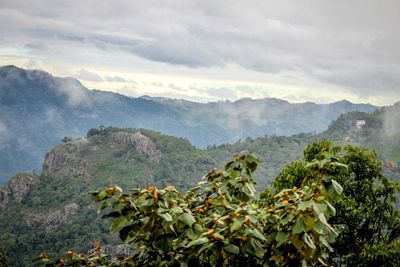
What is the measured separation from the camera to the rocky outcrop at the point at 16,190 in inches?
7318

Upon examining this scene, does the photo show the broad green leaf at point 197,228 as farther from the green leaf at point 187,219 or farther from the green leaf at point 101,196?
the green leaf at point 101,196

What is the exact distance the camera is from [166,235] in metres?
5.19

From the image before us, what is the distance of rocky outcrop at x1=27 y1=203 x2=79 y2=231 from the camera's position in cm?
16550

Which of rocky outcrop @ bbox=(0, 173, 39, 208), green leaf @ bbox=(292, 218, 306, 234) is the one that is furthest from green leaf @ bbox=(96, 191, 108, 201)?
rocky outcrop @ bbox=(0, 173, 39, 208)

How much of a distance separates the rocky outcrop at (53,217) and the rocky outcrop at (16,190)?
20227 millimetres

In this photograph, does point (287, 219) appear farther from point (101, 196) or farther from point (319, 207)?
point (101, 196)

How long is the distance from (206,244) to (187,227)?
0.47 m

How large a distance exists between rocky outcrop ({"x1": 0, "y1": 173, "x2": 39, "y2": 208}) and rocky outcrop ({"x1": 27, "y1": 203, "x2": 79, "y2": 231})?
2023 centimetres

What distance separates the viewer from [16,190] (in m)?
188

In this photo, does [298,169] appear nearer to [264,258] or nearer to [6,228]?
[264,258]

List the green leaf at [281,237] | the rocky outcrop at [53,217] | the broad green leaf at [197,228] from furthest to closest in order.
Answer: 1. the rocky outcrop at [53,217]
2. the broad green leaf at [197,228]
3. the green leaf at [281,237]

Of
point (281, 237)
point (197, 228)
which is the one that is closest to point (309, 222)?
point (281, 237)

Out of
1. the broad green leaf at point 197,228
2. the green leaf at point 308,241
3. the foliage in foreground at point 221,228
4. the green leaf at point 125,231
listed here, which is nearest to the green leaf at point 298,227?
the foliage in foreground at point 221,228

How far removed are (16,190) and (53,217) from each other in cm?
3063
